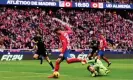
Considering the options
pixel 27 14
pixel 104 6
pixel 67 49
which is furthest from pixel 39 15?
pixel 67 49

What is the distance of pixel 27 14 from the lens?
54.0 metres

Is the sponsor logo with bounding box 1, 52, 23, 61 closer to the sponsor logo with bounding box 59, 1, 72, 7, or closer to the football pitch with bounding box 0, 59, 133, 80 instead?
the football pitch with bounding box 0, 59, 133, 80

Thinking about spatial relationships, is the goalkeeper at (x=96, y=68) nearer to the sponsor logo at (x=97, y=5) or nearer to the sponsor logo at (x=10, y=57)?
the sponsor logo at (x=10, y=57)

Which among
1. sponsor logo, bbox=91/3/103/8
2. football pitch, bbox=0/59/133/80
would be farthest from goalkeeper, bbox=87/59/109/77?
sponsor logo, bbox=91/3/103/8

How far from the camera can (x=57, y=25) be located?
54.7 meters

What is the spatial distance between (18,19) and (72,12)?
10278 mm

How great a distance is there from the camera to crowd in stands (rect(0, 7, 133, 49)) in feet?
162

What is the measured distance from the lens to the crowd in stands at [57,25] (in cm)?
4934

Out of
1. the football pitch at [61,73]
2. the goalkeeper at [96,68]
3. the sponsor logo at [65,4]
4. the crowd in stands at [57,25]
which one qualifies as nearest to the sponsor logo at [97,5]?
the crowd in stands at [57,25]

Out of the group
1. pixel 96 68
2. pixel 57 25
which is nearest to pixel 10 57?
pixel 57 25

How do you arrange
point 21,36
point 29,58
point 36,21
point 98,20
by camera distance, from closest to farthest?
point 29,58
point 21,36
point 36,21
point 98,20

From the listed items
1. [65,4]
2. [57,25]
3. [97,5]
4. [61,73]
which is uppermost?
[61,73]

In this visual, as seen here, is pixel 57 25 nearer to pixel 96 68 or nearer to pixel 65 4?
pixel 65 4

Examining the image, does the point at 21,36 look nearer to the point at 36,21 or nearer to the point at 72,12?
the point at 36,21
